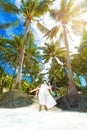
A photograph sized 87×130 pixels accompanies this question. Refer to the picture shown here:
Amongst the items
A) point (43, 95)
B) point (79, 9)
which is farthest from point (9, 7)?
point (43, 95)

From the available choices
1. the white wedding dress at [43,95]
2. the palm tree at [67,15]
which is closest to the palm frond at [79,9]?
the palm tree at [67,15]

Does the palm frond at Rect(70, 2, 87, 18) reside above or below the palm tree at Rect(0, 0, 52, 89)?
below

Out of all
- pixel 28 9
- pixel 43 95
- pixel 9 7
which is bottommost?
pixel 43 95

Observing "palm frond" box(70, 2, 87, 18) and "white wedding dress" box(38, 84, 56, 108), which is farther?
"palm frond" box(70, 2, 87, 18)

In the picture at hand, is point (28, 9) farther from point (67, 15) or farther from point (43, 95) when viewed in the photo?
point (43, 95)

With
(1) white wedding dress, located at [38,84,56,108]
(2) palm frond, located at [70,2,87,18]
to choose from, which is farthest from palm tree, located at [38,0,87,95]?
(1) white wedding dress, located at [38,84,56,108]

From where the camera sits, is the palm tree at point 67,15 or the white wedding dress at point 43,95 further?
the palm tree at point 67,15

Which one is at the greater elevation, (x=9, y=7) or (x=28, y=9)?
(x=9, y=7)

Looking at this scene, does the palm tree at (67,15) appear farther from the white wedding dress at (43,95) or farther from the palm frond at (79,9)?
the white wedding dress at (43,95)

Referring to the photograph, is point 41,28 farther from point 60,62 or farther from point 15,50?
point 60,62

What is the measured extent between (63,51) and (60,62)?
2.17m

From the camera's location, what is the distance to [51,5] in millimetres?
25578

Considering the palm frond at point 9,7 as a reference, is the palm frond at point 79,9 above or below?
below

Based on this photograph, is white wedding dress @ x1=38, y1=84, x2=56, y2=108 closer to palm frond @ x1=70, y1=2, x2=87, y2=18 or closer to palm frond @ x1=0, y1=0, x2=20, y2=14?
palm frond @ x1=70, y1=2, x2=87, y2=18
